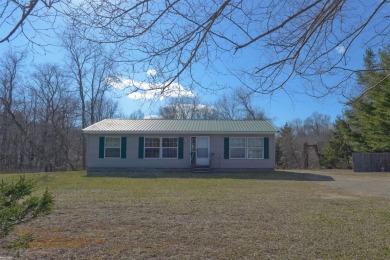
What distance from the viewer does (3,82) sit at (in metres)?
27.7

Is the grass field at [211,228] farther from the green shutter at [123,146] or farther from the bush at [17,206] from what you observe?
the green shutter at [123,146]

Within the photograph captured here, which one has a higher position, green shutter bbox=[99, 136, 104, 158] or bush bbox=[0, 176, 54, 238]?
green shutter bbox=[99, 136, 104, 158]

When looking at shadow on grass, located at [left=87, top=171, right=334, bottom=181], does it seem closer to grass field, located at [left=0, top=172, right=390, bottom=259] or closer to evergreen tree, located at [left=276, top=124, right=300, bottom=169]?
grass field, located at [left=0, top=172, right=390, bottom=259]

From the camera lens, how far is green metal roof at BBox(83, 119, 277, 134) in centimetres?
1947

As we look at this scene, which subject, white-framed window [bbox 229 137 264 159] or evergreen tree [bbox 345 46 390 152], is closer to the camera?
white-framed window [bbox 229 137 264 159]

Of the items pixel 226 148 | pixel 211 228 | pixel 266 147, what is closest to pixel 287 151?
pixel 266 147

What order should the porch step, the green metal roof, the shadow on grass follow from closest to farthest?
the shadow on grass → the porch step → the green metal roof

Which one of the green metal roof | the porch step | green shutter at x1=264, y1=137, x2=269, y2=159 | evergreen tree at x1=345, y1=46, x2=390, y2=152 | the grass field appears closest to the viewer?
the grass field

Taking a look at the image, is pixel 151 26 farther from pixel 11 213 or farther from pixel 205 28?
pixel 11 213

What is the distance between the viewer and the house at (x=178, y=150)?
19672 mm

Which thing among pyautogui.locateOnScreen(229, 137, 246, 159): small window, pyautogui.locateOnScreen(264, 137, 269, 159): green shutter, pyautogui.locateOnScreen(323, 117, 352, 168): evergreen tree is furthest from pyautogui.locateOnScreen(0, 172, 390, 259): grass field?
pyautogui.locateOnScreen(323, 117, 352, 168): evergreen tree

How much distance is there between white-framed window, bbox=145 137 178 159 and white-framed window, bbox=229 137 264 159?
10.7ft

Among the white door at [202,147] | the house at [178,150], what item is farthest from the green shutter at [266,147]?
the white door at [202,147]

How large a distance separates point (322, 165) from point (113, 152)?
18.7 m
